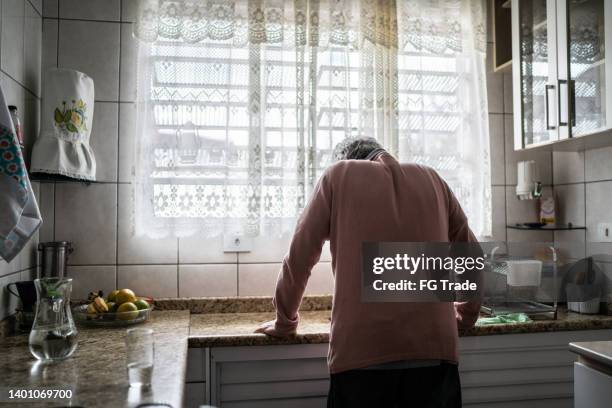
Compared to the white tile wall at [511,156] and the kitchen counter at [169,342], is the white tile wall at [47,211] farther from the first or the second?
the white tile wall at [511,156]

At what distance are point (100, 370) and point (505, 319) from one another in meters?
1.38

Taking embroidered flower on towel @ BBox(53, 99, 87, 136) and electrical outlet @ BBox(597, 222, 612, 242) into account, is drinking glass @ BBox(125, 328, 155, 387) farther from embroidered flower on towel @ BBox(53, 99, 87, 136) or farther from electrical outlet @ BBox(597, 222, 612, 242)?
electrical outlet @ BBox(597, 222, 612, 242)

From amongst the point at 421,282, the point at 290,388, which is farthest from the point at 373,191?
the point at 290,388

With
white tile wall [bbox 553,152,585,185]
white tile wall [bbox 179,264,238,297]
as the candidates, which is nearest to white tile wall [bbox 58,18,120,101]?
white tile wall [bbox 179,264,238,297]

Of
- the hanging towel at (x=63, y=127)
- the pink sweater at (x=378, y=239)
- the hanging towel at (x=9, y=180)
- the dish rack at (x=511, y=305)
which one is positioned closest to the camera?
the hanging towel at (x=9, y=180)

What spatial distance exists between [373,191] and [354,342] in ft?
1.32

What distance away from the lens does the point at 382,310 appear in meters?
1.25

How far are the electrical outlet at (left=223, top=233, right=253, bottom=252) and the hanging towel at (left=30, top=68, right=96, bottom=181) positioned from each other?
0.59 meters

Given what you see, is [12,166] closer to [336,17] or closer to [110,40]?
[110,40]

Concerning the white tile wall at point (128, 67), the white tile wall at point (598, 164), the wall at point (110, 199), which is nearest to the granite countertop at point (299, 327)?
the wall at point (110, 199)

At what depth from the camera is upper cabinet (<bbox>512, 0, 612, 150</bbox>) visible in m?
1.59

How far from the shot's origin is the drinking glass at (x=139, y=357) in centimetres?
101

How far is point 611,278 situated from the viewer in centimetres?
191

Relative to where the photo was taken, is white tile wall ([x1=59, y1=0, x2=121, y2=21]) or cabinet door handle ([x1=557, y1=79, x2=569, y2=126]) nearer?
cabinet door handle ([x1=557, y1=79, x2=569, y2=126])
